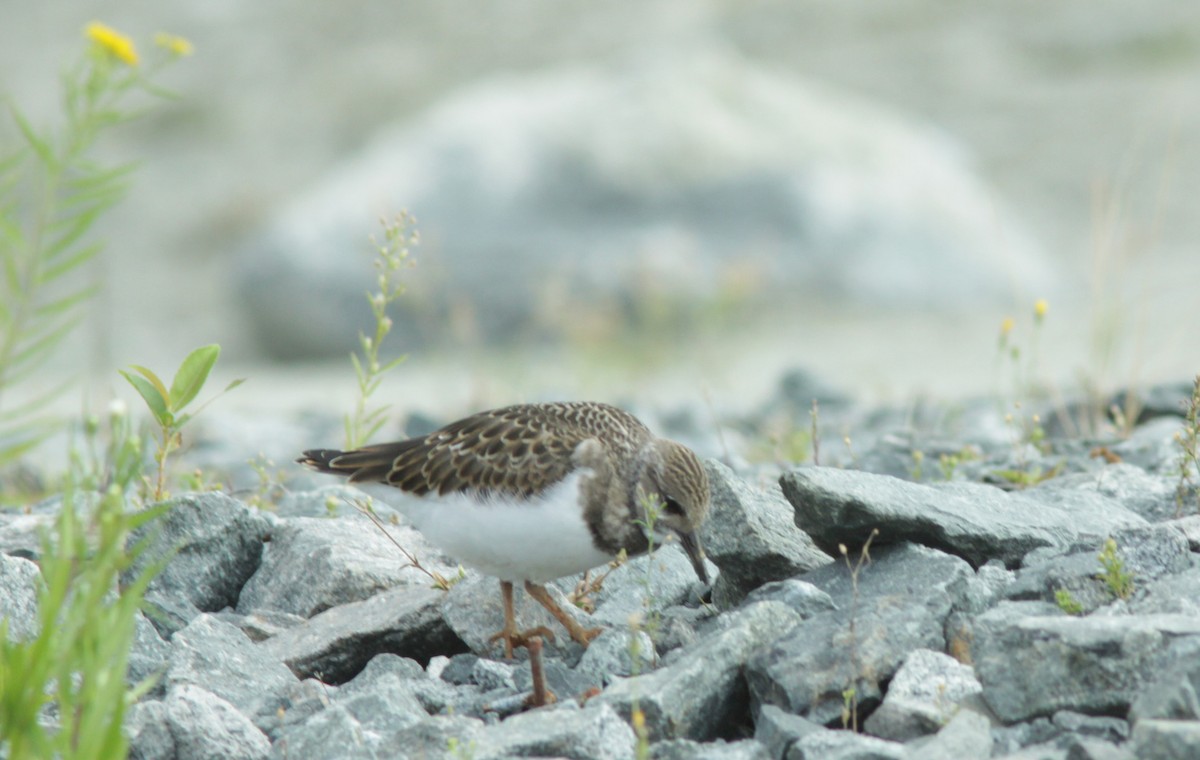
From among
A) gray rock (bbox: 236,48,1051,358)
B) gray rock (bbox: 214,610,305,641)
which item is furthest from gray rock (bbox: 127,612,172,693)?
gray rock (bbox: 236,48,1051,358)

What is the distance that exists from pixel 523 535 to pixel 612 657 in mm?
402

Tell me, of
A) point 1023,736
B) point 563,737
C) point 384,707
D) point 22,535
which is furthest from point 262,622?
→ point 1023,736

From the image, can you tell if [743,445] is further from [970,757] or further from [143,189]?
[143,189]

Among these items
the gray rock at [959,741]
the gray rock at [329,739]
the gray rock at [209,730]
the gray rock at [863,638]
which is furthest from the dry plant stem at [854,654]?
the gray rock at [209,730]

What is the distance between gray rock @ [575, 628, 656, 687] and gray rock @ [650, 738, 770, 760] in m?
0.44

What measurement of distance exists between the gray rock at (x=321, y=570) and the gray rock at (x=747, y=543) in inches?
37.0

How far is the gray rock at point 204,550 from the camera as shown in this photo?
4316 mm

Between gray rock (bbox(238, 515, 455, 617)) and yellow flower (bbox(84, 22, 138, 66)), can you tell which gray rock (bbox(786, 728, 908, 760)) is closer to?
gray rock (bbox(238, 515, 455, 617))

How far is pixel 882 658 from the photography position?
11.1ft

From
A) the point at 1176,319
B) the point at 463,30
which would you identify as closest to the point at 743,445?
the point at 1176,319

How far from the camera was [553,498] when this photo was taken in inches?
155

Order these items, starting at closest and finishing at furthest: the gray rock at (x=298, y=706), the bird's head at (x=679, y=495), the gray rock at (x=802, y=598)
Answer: the gray rock at (x=298, y=706), the gray rock at (x=802, y=598), the bird's head at (x=679, y=495)

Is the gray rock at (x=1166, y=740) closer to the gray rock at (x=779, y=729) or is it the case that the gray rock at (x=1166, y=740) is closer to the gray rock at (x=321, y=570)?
the gray rock at (x=779, y=729)

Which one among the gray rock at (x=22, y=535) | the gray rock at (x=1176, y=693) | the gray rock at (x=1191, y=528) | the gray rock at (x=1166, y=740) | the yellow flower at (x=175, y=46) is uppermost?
the yellow flower at (x=175, y=46)
